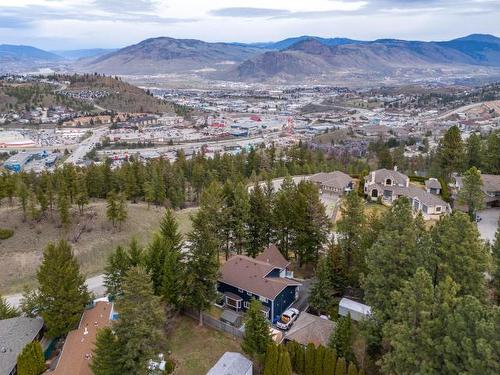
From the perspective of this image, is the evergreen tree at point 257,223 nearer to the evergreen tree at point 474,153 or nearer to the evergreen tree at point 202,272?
the evergreen tree at point 202,272

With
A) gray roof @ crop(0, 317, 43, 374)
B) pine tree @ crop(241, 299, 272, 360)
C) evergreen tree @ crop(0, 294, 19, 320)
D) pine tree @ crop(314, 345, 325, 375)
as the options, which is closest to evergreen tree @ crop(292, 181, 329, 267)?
pine tree @ crop(241, 299, 272, 360)

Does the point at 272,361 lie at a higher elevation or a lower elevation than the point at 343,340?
lower

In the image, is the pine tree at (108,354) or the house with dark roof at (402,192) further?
the house with dark roof at (402,192)

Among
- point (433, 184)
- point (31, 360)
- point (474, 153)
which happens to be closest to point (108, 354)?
point (31, 360)

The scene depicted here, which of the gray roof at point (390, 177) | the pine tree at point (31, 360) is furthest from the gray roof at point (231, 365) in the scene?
the gray roof at point (390, 177)

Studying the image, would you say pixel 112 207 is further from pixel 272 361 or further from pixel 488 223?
pixel 488 223

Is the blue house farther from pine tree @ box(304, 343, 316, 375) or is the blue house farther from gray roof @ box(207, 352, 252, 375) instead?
pine tree @ box(304, 343, 316, 375)
